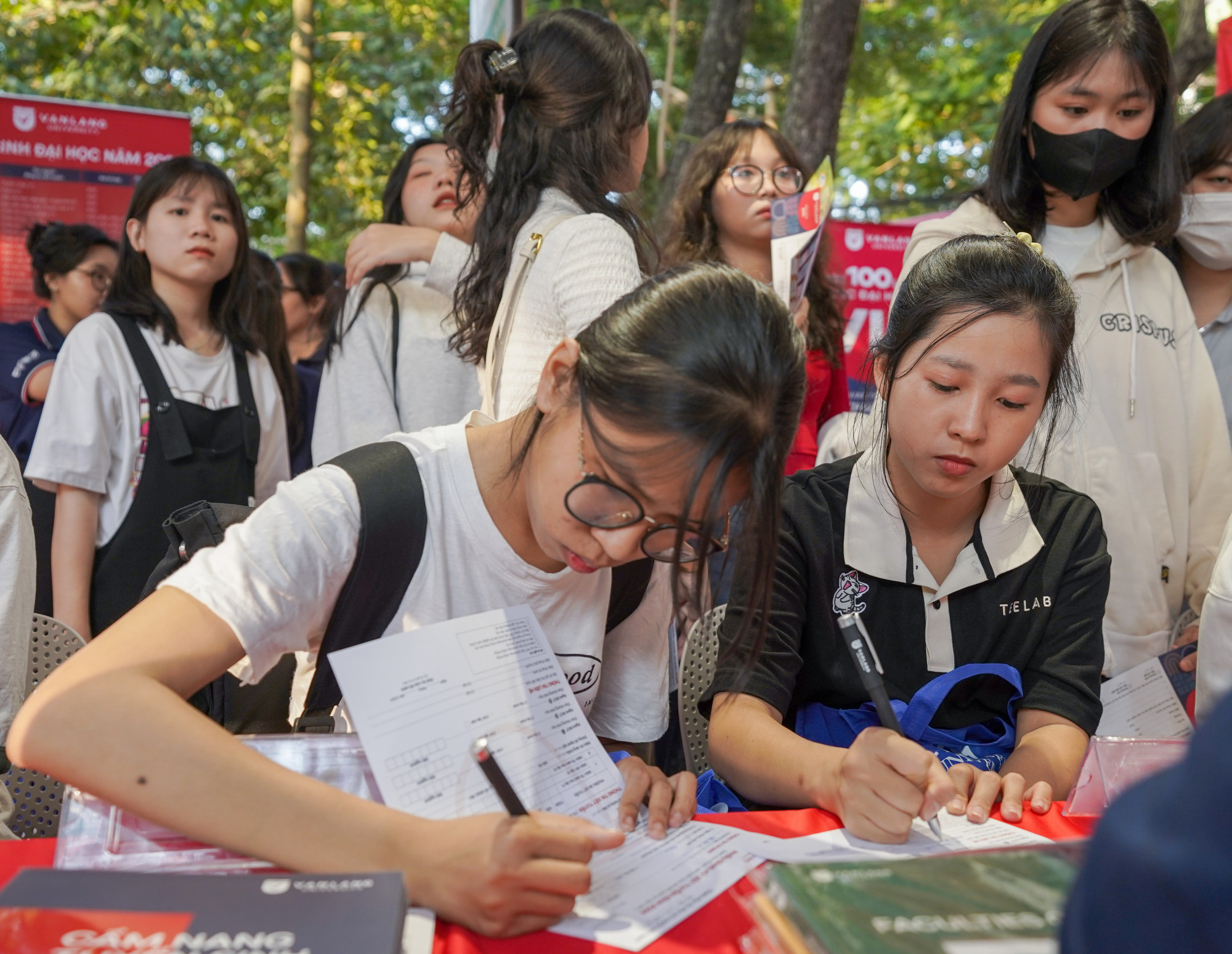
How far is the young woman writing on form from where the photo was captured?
1.68 meters

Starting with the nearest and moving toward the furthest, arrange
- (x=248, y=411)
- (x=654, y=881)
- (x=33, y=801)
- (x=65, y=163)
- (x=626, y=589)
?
(x=654, y=881)
(x=626, y=589)
(x=33, y=801)
(x=248, y=411)
(x=65, y=163)

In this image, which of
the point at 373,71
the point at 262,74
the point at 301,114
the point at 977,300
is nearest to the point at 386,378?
the point at 977,300

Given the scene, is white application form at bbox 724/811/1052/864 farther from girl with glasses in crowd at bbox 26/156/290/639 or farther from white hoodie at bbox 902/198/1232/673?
girl with glasses in crowd at bbox 26/156/290/639

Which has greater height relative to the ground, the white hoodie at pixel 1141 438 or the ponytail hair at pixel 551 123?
the ponytail hair at pixel 551 123

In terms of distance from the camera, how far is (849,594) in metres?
1.78

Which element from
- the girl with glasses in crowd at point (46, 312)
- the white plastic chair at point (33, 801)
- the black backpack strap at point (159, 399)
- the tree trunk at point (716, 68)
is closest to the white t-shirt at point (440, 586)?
the white plastic chair at point (33, 801)

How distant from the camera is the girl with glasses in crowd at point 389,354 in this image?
245 centimetres

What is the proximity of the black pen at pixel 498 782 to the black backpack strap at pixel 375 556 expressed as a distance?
29 cm

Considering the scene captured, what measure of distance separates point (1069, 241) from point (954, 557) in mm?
961

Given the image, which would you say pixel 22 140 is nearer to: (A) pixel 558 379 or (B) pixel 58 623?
(B) pixel 58 623

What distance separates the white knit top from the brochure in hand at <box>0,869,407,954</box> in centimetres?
A: 108

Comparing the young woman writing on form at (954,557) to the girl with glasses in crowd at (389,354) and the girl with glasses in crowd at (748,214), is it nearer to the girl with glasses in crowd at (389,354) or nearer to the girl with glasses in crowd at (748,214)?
the girl with glasses in crowd at (389,354)

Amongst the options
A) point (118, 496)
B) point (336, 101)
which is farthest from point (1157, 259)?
point (336, 101)

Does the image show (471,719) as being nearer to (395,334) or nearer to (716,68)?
(395,334)
